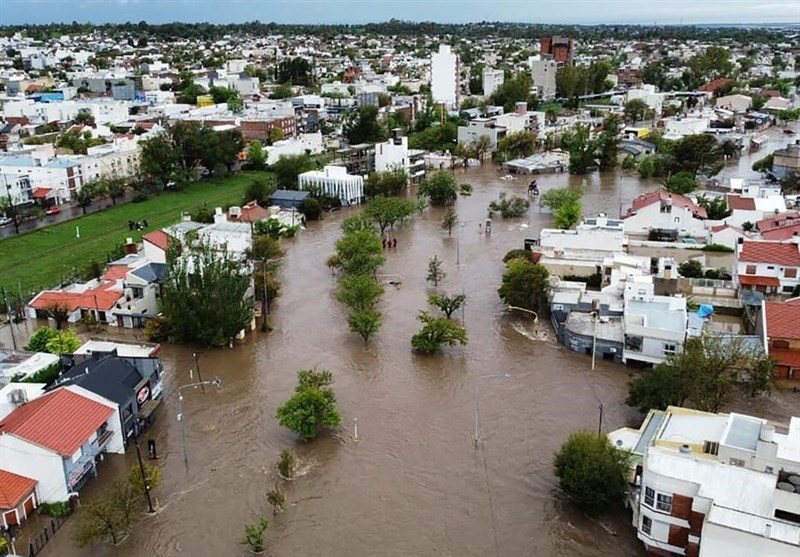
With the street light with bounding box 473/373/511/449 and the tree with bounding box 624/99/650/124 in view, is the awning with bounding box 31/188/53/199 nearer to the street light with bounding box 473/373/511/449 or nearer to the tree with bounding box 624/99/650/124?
the street light with bounding box 473/373/511/449

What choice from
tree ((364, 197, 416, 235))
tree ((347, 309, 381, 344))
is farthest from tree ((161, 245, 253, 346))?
tree ((364, 197, 416, 235))

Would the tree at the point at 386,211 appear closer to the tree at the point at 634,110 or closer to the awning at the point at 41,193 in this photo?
the awning at the point at 41,193

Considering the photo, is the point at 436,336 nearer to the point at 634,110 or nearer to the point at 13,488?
the point at 13,488

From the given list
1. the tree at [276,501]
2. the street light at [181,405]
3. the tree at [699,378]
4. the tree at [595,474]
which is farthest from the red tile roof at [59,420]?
the tree at [699,378]

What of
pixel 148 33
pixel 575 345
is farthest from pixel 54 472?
pixel 148 33

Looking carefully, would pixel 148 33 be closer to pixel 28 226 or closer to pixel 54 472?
pixel 28 226

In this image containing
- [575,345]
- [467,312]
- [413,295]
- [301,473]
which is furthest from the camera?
[413,295]

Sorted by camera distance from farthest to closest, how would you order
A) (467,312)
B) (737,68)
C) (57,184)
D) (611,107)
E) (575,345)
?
1. (737,68)
2. (611,107)
3. (57,184)
4. (467,312)
5. (575,345)
